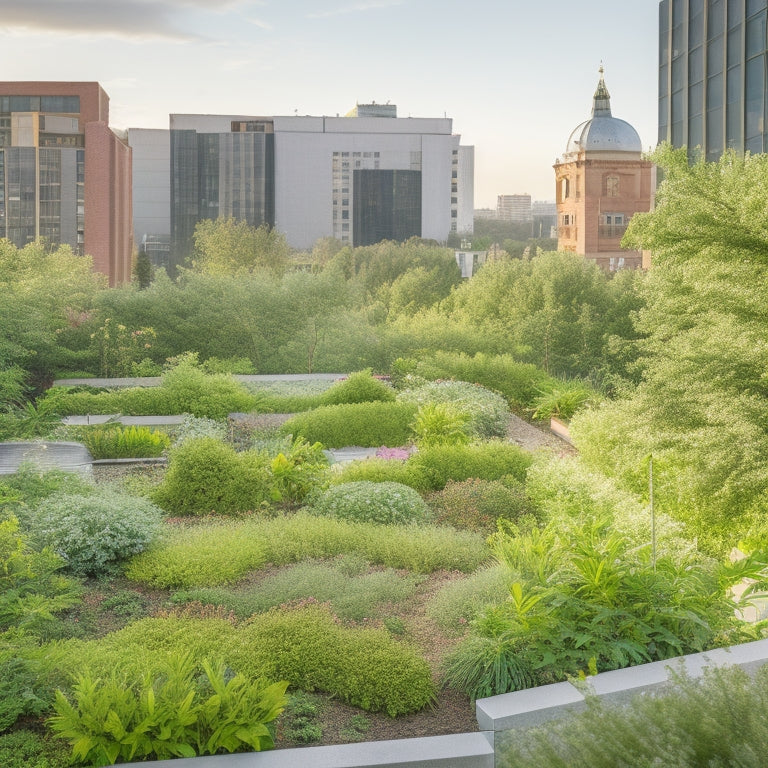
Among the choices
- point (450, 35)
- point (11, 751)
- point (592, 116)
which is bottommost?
point (11, 751)

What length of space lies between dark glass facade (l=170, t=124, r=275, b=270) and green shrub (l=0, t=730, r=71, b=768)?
238ft

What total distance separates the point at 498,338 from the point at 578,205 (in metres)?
39.3

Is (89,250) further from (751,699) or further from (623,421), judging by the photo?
(751,699)

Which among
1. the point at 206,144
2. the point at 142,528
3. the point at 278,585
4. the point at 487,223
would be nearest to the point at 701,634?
the point at 278,585

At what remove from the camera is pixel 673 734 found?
2.49 meters

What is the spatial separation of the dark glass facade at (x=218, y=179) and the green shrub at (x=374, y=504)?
68.6 metres

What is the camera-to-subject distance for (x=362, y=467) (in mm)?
8836

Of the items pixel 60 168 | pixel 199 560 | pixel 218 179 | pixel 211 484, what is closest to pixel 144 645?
pixel 199 560

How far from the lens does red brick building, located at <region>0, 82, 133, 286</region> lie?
141ft

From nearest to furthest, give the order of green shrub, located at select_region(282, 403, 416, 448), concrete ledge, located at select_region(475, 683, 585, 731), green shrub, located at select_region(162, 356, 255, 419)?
1. concrete ledge, located at select_region(475, 683, 585, 731)
2. green shrub, located at select_region(282, 403, 416, 448)
3. green shrub, located at select_region(162, 356, 255, 419)

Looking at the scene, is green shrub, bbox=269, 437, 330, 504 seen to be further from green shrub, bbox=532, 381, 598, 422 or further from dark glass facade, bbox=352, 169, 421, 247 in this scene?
dark glass facade, bbox=352, 169, 421, 247

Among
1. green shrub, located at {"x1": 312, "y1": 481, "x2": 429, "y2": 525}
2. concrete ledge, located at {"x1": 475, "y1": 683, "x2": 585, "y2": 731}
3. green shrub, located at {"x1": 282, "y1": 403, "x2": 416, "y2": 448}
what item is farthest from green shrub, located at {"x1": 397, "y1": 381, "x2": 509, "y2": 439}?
concrete ledge, located at {"x1": 475, "y1": 683, "x2": 585, "y2": 731}

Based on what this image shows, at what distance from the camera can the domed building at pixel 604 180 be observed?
53469 millimetres

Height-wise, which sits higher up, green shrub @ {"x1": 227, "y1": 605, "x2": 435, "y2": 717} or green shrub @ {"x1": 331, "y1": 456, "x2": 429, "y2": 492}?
green shrub @ {"x1": 331, "y1": 456, "x2": 429, "y2": 492}
